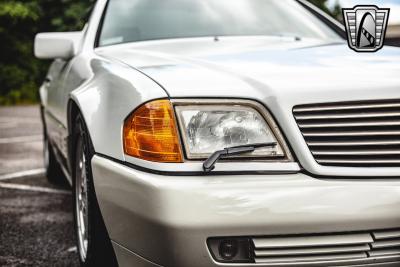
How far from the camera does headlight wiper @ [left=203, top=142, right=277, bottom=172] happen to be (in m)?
2.01

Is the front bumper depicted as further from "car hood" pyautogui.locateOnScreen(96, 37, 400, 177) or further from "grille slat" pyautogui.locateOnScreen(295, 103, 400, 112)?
"grille slat" pyautogui.locateOnScreen(295, 103, 400, 112)

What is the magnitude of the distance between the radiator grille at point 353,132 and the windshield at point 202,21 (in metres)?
1.43

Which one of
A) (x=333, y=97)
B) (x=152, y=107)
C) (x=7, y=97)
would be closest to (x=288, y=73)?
(x=333, y=97)

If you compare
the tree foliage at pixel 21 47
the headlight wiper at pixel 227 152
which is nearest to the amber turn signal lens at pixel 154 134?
the headlight wiper at pixel 227 152

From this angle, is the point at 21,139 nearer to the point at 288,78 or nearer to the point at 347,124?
the point at 288,78

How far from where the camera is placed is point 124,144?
223cm

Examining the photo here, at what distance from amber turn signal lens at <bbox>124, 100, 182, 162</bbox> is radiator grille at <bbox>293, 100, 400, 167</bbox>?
408 millimetres

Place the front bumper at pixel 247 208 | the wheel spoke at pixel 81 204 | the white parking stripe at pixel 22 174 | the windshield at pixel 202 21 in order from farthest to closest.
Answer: the white parking stripe at pixel 22 174
the windshield at pixel 202 21
the wheel spoke at pixel 81 204
the front bumper at pixel 247 208

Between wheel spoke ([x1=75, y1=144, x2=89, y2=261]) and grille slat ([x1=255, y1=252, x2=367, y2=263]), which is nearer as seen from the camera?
grille slat ([x1=255, y1=252, x2=367, y2=263])

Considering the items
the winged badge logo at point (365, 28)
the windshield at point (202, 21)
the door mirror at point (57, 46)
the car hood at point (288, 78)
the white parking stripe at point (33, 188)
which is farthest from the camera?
the white parking stripe at point (33, 188)

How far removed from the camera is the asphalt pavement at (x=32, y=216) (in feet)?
11.2

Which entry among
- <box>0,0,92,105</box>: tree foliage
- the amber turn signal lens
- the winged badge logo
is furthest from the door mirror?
<box>0,0,92,105</box>: tree foliage

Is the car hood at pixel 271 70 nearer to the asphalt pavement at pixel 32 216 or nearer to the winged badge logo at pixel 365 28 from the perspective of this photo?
the winged badge logo at pixel 365 28

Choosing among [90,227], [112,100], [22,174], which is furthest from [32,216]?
[112,100]
